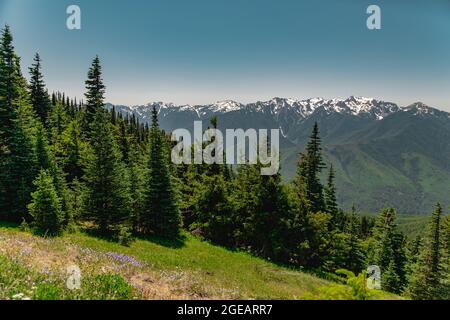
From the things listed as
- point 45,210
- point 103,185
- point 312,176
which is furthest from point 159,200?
point 312,176

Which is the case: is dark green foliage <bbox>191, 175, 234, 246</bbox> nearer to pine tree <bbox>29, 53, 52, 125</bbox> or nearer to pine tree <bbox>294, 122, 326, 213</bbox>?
pine tree <bbox>294, 122, 326, 213</bbox>

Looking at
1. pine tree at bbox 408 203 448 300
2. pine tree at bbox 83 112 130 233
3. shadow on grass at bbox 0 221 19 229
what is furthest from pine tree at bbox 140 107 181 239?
pine tree at bbox 408 203 448 300

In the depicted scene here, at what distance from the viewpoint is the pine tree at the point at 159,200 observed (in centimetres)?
3262

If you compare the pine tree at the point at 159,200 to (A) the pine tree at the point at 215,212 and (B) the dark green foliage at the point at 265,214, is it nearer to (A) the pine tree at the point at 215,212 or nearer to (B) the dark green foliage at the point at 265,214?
(A) the pine tree at the point at 215,212

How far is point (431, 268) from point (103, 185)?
1664 inches

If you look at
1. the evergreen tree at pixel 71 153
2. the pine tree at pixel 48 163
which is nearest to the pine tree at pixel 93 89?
the evergreen tree at pixel 71 153

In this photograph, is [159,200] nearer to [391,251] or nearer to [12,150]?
[12,150]

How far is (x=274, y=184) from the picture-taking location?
33.4 m

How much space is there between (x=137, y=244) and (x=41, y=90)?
41.0m

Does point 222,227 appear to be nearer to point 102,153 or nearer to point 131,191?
point 131,191

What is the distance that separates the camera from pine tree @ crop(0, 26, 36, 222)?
84.6 ft

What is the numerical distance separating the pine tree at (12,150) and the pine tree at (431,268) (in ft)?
149

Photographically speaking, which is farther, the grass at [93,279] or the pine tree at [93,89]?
Result: the pine tree at [93,89]

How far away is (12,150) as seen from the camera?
27141 millimetres
